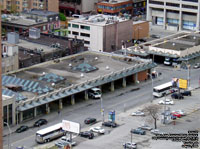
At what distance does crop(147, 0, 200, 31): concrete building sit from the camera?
18788cm

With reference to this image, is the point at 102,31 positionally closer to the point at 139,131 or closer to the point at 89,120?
the point at 89,120

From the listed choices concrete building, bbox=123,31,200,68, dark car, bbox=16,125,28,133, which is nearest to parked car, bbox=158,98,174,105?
dark car, bbox=16,125,28,133

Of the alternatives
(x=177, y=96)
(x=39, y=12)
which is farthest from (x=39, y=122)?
(x=39, y=12)

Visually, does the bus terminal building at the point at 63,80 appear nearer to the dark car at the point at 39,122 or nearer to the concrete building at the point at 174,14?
the dark car at the point at 39,122

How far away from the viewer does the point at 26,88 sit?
398 ft

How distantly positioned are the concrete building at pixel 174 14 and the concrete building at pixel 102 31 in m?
25.1

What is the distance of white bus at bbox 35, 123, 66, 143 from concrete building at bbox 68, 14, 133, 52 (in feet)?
191

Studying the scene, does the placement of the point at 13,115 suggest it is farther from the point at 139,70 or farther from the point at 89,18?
the point at 89,18

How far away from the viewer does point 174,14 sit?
630 feet

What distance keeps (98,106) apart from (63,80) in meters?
9.56

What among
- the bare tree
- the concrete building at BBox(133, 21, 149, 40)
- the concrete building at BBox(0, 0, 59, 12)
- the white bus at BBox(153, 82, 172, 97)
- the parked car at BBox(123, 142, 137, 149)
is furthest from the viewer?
the concrete building at BBox(0, 0, 59, 12)

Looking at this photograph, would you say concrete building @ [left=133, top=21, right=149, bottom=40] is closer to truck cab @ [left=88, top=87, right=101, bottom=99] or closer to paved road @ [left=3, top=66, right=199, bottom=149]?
paved road @ [left=3, top=66, right=199, bottom=149]

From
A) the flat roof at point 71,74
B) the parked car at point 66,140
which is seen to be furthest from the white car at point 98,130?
the flat roof at point 71,74

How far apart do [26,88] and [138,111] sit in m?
20.6
